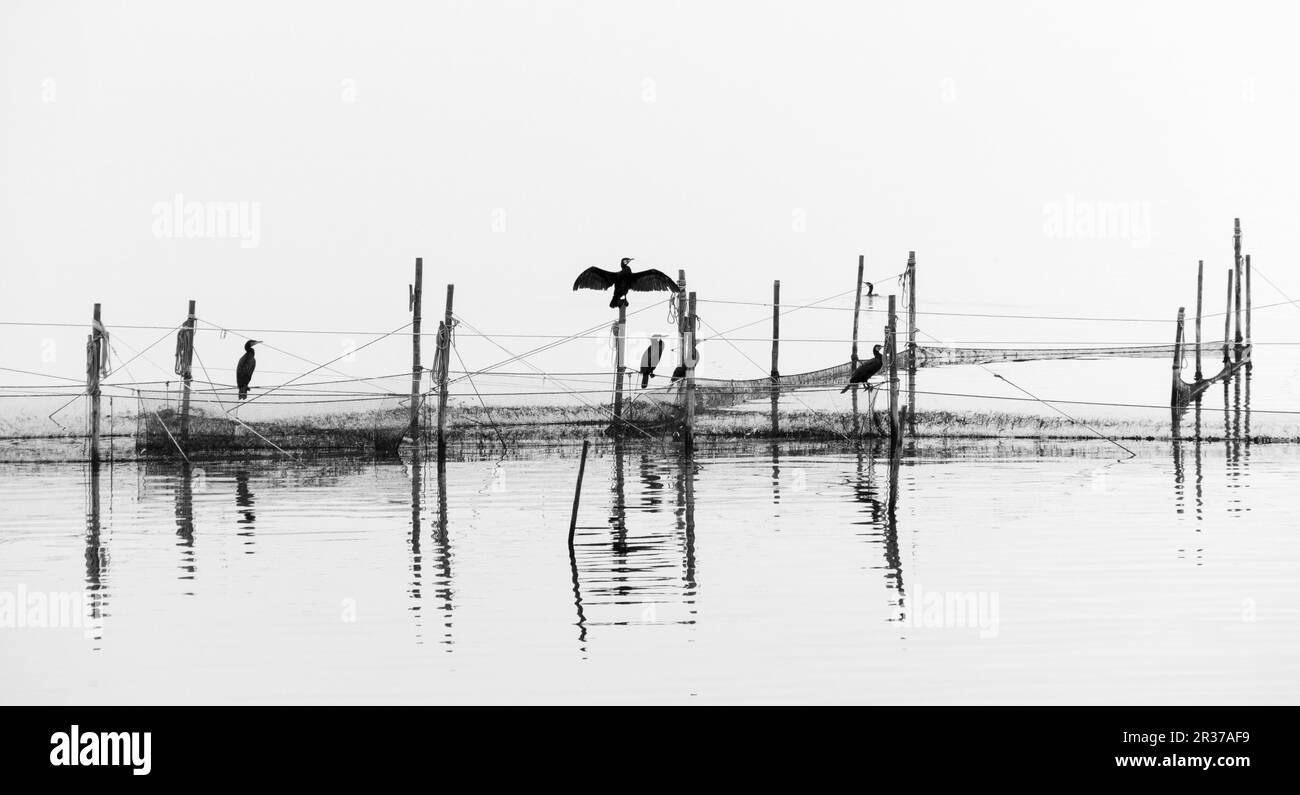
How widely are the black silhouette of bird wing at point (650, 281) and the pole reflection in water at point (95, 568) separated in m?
15.0

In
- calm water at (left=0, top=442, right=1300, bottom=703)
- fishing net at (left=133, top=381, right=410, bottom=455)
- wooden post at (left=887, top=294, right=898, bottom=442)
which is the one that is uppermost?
wooden post at (left=887, top=294, right=898, bottom=442)

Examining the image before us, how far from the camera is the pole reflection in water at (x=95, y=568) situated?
1222 centimetres

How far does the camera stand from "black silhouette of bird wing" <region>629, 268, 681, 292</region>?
34.1 m

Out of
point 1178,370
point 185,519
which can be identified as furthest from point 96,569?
point 1178,370

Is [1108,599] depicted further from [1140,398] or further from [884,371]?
[1140,398]

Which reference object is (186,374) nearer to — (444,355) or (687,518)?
(444,355)

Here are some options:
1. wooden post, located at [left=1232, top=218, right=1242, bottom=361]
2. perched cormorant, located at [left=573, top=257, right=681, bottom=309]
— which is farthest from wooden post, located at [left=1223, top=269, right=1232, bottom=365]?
perched cormorant, located at [left=573, top=257, right=681, bottom=309]

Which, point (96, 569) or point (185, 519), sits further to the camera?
point (185, 519)

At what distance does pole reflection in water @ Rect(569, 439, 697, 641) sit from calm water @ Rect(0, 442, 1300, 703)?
6cm

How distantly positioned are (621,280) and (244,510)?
1509 centimetres

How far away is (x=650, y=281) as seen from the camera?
112 ft

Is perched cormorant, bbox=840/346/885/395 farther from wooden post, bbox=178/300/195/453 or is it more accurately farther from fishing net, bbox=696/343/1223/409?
wooden post, bbox=178/300/195/453

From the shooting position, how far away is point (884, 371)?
33.1m
